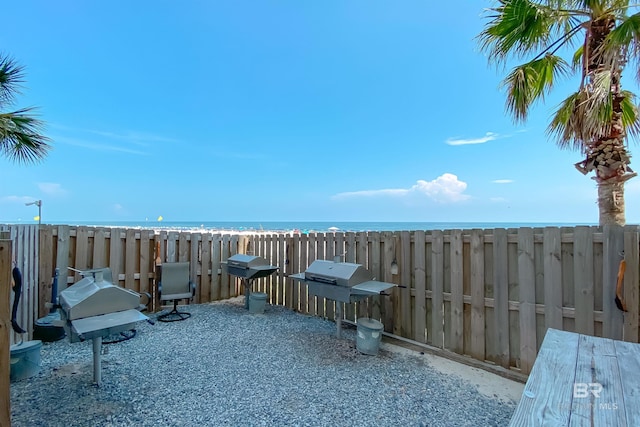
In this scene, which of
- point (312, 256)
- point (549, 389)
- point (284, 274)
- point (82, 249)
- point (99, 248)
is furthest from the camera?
point (284, 274)

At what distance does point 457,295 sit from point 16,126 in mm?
7012

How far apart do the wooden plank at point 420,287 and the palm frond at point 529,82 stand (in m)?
2.34

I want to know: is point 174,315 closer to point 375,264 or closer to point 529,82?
point 375,264

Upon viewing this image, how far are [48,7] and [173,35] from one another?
3.91 meters

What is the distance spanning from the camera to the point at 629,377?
1004mm

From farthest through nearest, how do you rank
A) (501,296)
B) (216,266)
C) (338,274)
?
1. (216,266)
2. (338,274)
3. (501,296)

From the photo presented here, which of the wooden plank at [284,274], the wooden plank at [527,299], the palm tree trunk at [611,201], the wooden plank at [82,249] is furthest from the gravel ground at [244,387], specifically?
the palm tree trunk at [611,201]

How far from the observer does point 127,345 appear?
340 cm

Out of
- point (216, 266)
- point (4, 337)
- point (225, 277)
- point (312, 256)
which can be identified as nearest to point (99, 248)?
point (216, 266)

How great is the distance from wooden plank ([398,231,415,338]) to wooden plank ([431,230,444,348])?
286mm

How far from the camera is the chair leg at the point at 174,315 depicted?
441cm

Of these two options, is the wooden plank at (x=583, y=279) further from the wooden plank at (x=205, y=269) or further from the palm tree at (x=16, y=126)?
the palm tree at (x=16, y=126)

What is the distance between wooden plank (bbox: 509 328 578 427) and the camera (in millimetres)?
785

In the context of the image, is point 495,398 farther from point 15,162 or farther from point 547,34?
point 15,162
